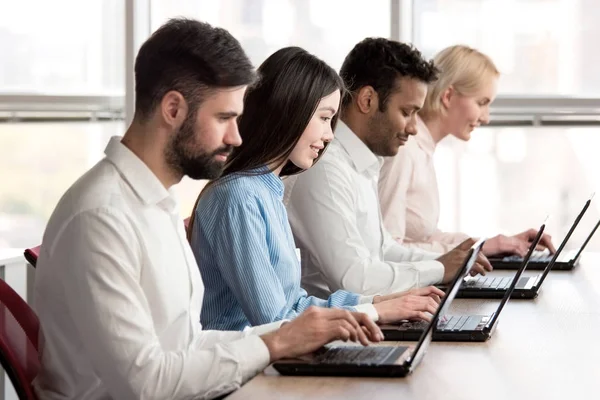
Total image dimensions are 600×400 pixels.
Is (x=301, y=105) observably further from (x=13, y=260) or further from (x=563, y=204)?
(x=563, y=204)

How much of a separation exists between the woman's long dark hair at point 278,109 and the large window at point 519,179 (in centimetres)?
286

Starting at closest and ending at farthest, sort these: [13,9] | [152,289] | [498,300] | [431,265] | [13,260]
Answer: [152,289], [498,300], [431,265], [13,260], [13,9]

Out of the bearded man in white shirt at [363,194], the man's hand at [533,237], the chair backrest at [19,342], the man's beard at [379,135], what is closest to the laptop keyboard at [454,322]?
the bearded man in white shirt at [363,194]

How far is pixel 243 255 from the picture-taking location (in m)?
2.32

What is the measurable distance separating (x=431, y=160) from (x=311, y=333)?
2326 millimetres

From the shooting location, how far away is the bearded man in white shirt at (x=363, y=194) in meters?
2.90

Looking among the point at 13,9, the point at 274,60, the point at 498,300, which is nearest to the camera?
the point at 274,60

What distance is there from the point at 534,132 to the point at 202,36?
3616 millimetres

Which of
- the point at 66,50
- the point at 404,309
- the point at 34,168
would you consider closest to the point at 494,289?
the point at 404,309

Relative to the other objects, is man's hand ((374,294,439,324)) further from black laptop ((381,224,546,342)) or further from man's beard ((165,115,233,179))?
man's beard ((165,115,233,179))

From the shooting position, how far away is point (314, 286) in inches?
120

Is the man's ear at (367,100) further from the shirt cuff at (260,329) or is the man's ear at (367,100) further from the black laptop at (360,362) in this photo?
the black laptop at (360,362)

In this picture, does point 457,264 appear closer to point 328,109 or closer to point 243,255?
point 328,109

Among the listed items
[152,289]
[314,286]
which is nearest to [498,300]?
[314,286]
